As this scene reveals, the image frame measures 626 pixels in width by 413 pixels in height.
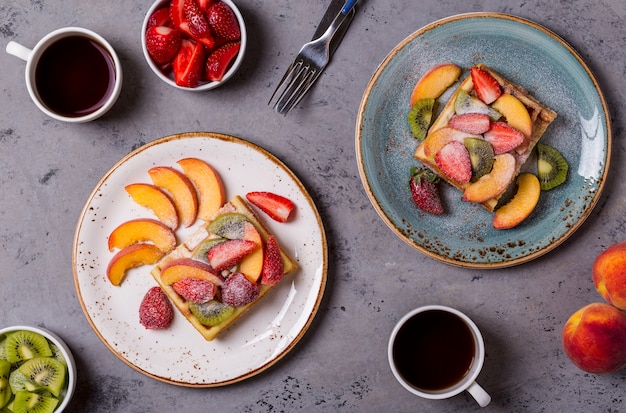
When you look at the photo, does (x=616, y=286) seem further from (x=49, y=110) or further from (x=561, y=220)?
(x=49, y=110)

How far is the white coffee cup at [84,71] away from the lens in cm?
191

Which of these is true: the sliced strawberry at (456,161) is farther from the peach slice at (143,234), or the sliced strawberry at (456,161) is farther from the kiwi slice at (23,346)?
the kiwi slice at (23,346)

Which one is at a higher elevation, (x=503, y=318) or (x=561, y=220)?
(x=561, y=220)

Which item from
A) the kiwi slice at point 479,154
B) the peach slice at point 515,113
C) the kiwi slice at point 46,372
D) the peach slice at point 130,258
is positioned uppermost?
the peach slice at point 515,113

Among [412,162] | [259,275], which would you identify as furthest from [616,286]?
[259,275]

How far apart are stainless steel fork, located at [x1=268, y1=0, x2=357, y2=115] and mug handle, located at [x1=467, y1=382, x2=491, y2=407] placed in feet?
3.40

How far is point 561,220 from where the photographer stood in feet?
6.51

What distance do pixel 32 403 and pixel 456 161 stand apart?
4.88 feet

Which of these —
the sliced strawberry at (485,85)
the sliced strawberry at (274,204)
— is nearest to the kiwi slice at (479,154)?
the sliced strawberry at (485,85)

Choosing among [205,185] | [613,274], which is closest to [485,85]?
[613,274]

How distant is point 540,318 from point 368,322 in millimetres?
567

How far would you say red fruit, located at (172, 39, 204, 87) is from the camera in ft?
6.24

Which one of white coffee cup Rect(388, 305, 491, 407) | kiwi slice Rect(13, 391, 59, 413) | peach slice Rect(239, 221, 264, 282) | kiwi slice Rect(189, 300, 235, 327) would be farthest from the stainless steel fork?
kiwi slice Rect(13, 391, 59, 413)

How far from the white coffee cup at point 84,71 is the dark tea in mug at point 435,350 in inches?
46.5
